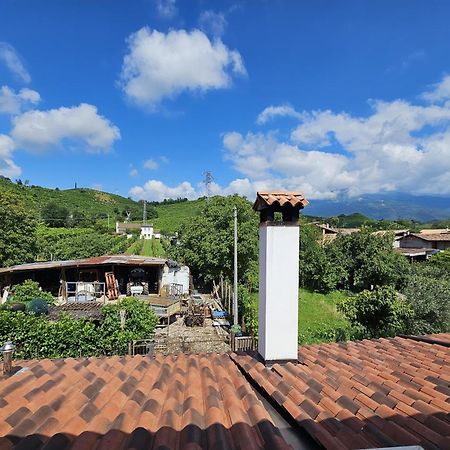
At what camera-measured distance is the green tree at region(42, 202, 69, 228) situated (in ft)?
213

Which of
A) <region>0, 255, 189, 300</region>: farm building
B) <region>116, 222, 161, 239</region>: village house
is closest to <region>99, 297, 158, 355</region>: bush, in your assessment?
<region>0, 255, 189, 300</region>: farm building

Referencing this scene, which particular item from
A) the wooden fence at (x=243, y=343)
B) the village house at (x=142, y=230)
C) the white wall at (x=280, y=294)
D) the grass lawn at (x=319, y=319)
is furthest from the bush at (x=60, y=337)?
the village house at (x=142, y=230)

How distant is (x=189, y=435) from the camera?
231 cm

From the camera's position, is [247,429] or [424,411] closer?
[247,429]

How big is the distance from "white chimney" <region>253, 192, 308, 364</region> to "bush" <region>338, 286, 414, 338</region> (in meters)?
9.89

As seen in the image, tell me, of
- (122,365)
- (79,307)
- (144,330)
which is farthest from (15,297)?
(122,365)

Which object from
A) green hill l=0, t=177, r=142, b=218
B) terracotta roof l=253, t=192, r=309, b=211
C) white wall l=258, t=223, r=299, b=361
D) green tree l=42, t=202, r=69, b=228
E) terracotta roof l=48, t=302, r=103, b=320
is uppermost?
green hill l=0, t=177, r=142, b=218

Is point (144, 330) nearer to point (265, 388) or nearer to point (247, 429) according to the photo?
point (265, 388)

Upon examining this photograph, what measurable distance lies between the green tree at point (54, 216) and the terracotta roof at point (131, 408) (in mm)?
67938

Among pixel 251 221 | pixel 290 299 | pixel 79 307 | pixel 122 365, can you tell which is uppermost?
pixel 251 221

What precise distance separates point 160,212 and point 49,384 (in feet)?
351

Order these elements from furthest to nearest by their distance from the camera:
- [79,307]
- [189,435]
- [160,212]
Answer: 1. [160,212]
2. [79,307]
3. [189,435]

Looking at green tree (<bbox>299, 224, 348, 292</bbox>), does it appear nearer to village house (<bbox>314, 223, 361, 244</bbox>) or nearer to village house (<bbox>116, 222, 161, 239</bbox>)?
village house (<bbox>314, 223, 361, 244</bbox>)

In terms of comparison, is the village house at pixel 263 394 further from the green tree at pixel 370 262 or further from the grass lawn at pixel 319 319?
the green tree at pixel 370 262
